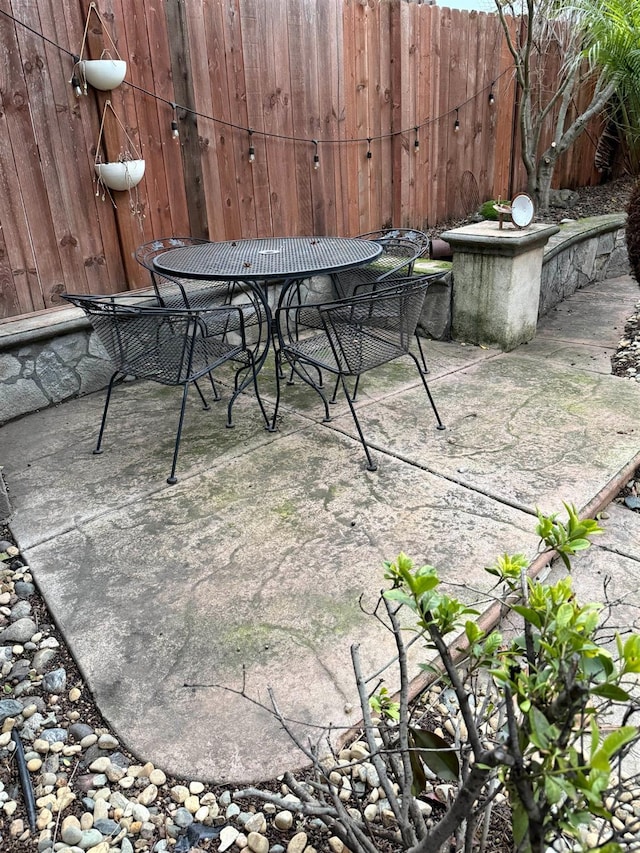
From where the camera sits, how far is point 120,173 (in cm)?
350

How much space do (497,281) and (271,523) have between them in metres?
2.28

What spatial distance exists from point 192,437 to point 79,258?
4.37 ft

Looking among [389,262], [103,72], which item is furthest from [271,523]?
[103,72]

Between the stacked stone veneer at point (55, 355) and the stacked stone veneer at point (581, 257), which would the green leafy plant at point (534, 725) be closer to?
the stacked stone veneer at point (55, 355)

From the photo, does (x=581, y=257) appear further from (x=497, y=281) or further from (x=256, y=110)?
(x=256, y=110)

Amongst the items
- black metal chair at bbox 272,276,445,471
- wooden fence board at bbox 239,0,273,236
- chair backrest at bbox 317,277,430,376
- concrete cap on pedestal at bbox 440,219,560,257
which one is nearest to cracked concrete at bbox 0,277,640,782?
black metal chair at bbox 272,276,445,471

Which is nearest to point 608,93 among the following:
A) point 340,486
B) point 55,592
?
point 340,486

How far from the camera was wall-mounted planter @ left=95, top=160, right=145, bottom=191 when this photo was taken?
3.49 metres

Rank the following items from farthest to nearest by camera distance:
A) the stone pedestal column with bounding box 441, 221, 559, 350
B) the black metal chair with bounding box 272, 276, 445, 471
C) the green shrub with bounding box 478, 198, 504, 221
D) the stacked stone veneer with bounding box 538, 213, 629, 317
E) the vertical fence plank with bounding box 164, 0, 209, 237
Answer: the green shrub with bounding box 478, 198, 504, 221 < the stacked stone veneer with bounding box 538, 213, 629, 317 < the stone pedestal column with bounding box 441, 221, 559, 350 < the vertical fence plank with bounding box 164, 0, 209, 237 < the black metal chair with bounding box 272, 276, 445, 471

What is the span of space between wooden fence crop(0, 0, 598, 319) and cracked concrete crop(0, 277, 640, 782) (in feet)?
3.24

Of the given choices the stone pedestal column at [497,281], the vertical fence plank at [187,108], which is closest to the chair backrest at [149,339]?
the vertical fence plank at [187,108]

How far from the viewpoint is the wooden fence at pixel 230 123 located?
3311mm

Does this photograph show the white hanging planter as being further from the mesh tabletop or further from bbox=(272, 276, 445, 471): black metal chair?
bbox=(272, 276, 445, 471): black metal chair

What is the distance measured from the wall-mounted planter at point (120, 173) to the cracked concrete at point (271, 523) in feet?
3.64
